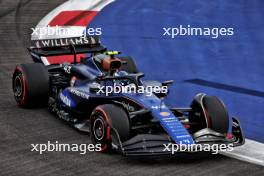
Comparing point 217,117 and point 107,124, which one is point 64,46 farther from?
point 217,117

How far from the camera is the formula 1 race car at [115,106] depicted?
29.0 feet

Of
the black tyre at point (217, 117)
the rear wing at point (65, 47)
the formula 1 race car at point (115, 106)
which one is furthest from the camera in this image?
the rear wing at point (65, 47)

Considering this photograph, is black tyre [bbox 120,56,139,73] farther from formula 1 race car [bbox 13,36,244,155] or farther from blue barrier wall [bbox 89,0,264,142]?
blue barrier wall [bbox 89,0,264,142]

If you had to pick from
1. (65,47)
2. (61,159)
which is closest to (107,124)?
(61,159)

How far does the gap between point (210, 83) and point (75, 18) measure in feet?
21.2

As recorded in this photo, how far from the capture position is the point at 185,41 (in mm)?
16359

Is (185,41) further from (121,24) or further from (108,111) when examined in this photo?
(108,111)

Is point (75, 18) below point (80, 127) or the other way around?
the other way around

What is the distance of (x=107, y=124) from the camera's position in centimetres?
895

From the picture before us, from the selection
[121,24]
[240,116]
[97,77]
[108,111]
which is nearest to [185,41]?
[121,24]

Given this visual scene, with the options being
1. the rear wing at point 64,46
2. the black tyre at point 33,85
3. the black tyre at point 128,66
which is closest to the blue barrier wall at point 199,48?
the black tyre at point 128,66

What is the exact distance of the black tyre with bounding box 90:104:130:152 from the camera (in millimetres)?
8875

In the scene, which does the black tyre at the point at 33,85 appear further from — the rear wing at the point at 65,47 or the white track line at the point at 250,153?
the white track line at the point at 250,153

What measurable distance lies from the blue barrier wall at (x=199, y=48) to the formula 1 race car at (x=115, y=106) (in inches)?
48.6
